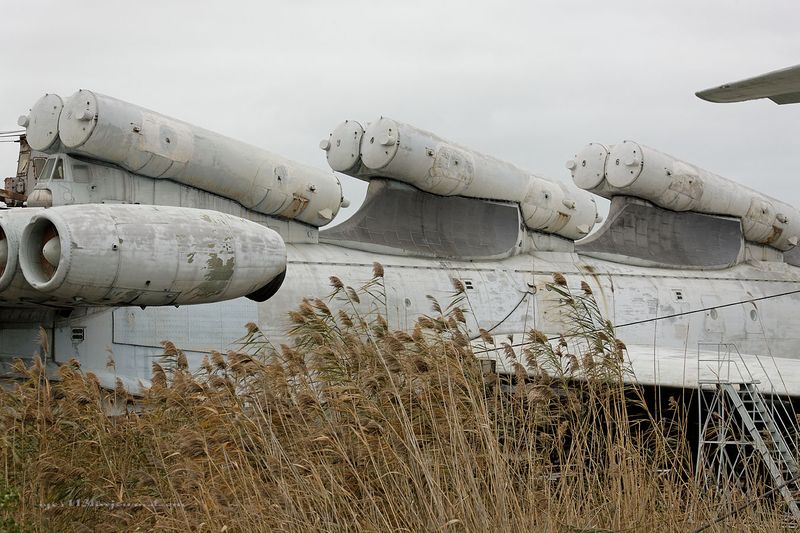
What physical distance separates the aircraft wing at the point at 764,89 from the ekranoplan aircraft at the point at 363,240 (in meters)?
0.02

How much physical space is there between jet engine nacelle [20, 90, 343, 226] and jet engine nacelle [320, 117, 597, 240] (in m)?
1.21

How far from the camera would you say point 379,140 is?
13.9 meters

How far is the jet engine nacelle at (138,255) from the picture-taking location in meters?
7.92

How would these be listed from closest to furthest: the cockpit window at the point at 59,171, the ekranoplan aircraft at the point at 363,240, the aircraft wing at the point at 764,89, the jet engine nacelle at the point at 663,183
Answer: the aircraft wing at the point at 764,89
the ekranoplan aircraft at the point at 363,240
the cockpit window at the point at 59,171
the jet engine nacelle at the point at 663,183

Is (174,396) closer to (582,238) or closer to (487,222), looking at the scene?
(487,222)

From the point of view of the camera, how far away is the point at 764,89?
5383 millimetres

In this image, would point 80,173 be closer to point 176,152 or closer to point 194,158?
point 176,152

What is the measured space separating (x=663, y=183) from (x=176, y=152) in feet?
31.1

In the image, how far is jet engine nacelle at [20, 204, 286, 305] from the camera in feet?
26.0

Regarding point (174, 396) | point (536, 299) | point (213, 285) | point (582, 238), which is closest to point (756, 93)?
point (174, 396)

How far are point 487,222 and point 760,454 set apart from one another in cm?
913

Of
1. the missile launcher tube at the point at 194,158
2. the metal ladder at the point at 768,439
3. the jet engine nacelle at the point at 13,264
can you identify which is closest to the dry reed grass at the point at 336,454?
the metal ladder at the point at 768,439

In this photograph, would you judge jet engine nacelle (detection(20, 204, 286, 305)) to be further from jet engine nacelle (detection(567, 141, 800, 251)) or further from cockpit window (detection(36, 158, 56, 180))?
jet engine nacelle (detection(567, 141, 800, 251))

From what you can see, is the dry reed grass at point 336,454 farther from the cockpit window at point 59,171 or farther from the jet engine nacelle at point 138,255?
the cockpit window at point 59,171
